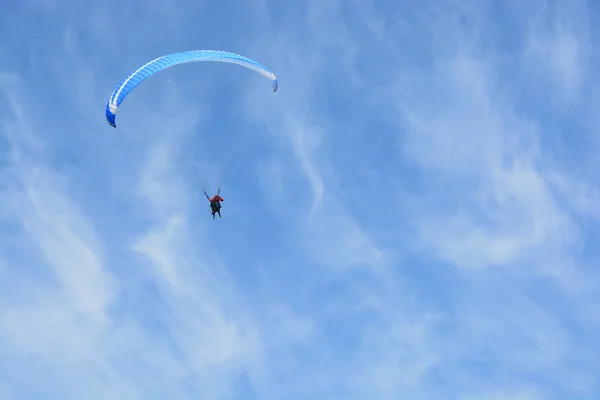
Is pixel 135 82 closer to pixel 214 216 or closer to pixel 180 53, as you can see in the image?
pixel 180 53

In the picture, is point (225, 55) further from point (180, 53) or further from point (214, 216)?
point (214, 216)

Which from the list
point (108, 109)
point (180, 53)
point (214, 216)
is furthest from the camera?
point (214, 216)

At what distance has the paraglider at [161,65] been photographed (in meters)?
56.3

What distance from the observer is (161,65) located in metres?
58.3

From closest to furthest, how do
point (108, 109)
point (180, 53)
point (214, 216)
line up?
point (108, 109) → point (180, 53) → point (214, 216)

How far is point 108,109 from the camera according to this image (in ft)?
184

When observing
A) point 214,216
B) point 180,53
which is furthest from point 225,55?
point 214,216

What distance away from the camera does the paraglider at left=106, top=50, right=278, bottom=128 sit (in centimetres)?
5628

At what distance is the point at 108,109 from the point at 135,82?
10.3ft

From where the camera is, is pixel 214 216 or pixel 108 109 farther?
pixel 214 216

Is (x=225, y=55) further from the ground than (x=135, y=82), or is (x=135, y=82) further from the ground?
(x=225, y=55)

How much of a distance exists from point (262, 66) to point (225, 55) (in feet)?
12.2

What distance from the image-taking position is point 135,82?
57469mm

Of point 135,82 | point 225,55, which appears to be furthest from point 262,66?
point 135,82
